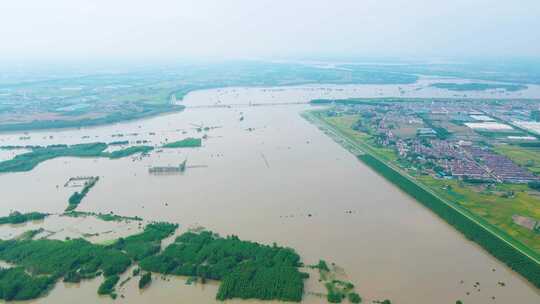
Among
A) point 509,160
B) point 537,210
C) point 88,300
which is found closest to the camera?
point 88,300

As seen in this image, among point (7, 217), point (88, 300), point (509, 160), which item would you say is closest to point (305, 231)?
point (88, 300)

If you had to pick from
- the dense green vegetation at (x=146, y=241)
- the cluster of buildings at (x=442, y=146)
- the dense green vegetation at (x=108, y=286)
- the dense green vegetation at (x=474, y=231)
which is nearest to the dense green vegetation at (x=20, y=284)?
the dense green vegetation at (x=108, y=286)

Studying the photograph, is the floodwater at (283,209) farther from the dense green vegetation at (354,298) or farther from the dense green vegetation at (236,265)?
the dense green vegetation at (236,265)

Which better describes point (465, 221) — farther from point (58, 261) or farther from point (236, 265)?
point (58, 261)

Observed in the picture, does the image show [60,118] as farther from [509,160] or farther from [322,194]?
[509,160]

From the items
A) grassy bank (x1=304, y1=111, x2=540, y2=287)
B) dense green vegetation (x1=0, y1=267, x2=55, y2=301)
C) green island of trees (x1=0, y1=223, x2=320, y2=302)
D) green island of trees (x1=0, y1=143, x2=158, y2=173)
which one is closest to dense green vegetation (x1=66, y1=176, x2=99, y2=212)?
green island of trees (x1=0, y1=223, x2=320, y2=302)

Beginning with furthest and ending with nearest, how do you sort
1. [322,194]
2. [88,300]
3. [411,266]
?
1. [322,194]
2. [411,266]
3. [88,300]

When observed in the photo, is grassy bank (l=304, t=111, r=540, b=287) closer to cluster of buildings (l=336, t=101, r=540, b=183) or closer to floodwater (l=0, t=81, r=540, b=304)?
floodwater (l=0, t=81, r=540, b=304)
